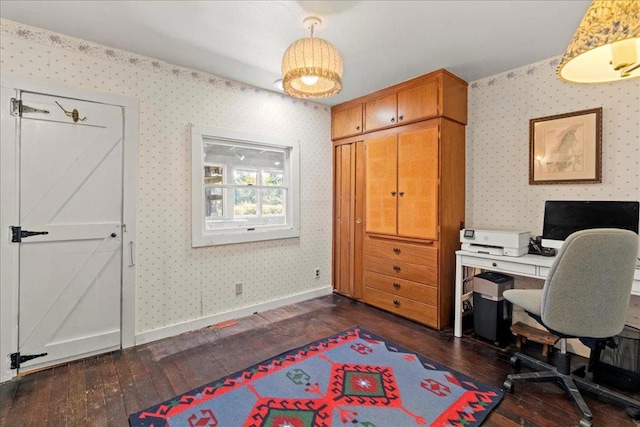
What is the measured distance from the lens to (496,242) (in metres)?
2.64

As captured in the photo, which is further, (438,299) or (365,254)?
(365,254)

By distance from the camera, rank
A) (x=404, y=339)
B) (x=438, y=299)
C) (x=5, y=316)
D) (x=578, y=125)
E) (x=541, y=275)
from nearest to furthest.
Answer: (x=5, y=316), (x=541, y=275), (x=578, y=125), (x=404, y=339), (x=438, y=299)

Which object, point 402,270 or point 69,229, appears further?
point 402,270

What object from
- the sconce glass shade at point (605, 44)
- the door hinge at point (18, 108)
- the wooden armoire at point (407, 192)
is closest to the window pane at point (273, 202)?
the wooden armoire at point (407, 192)

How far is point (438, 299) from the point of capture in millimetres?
2971

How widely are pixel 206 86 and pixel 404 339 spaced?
310 cm

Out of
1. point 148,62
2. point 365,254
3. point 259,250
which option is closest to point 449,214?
point 365,254

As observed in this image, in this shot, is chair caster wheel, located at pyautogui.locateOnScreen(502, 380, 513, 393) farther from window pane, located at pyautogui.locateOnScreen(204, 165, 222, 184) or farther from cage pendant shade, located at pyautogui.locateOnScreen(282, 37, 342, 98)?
window pane, located at pyautogui.locateOnScreen(204, 165, 222, 184)

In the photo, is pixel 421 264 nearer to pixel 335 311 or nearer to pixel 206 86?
pixel 335 311

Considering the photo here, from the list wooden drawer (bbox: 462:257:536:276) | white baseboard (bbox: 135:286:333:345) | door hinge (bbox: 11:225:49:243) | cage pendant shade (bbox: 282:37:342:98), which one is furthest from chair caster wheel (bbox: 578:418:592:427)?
door hinge (bbox: 11:225:49:243)

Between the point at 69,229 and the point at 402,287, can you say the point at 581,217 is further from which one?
the point at 69,229

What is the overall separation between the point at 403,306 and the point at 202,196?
2397mm

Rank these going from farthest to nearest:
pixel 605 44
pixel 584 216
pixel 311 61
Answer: pixel 584 216 < pixel 311 61 < pixel 605 44

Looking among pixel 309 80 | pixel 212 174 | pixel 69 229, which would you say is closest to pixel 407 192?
pixel 309 80
